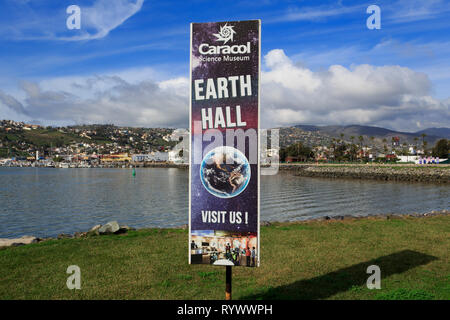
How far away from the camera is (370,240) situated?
41.2 ft

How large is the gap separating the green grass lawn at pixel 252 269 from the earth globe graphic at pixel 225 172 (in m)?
2.50

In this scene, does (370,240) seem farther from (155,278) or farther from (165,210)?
(165,210)

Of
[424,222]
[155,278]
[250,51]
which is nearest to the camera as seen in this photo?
[250,51]

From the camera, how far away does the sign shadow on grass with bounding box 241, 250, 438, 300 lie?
23.6 feet

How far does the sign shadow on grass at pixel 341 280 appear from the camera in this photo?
7.21 m

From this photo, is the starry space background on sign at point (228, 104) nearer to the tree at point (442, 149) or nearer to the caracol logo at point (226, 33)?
the caracol logo at point (226, 33)

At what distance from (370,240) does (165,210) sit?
66.8ft

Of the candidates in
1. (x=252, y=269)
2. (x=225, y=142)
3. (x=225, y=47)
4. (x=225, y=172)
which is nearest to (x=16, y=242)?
(x=252, y=269)

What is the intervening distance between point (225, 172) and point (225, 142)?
54cm

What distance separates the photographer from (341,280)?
816cm

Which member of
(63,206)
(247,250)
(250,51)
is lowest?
(63,206)

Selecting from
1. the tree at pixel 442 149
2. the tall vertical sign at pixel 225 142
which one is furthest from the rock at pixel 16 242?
the tree at pixel 442 149

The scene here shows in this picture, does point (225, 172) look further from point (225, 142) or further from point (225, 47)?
point (225, 47)
